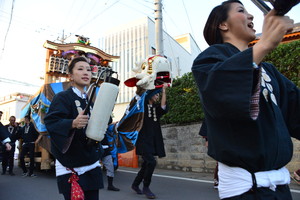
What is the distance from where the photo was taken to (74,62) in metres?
2.68

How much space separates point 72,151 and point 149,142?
2436 millimetres

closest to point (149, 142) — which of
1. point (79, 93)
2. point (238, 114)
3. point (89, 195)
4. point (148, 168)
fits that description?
point (148, 168)

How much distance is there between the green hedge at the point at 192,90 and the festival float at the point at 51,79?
2.25 meters

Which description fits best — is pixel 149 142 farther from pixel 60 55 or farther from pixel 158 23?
pixel 158 23

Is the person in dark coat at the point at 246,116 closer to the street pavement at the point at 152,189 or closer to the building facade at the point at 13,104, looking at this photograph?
the street pavement at the point at 152,189

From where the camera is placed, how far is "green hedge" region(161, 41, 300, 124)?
17.1ft

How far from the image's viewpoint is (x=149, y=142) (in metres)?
4.50

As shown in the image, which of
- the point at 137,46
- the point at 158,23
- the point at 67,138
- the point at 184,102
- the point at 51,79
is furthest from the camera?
the point at 137,46

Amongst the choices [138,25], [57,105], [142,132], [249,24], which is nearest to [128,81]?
[142,132]

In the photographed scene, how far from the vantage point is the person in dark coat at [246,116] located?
98cm

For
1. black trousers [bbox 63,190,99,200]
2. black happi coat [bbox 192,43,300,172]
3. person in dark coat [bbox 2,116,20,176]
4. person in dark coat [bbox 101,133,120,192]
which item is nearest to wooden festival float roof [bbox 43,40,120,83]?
person in dark coat [bbox 2,116,20,176]

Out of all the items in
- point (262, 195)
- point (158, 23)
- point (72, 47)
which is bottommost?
point (262, 195)

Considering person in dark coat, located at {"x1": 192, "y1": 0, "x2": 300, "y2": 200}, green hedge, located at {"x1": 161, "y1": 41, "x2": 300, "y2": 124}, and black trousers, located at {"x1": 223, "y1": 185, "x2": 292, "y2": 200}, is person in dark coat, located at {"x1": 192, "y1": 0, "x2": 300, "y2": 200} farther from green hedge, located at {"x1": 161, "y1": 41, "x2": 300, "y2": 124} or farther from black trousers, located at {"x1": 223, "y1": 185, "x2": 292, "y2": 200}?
green hedge, located at {"x1": 161, "y1": 41, "x2": 300, "y2": 124}

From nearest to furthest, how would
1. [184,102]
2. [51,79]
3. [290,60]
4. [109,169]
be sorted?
[109,169] → [290,60] → [184,102] → [51,79]
